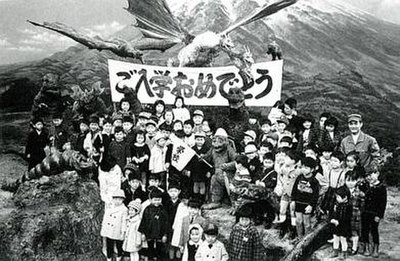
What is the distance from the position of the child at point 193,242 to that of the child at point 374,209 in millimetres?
1248

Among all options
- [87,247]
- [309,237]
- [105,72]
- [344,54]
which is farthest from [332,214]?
[105,72]

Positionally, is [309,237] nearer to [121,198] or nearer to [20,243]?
[121,198]

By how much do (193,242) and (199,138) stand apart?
47.3 inches

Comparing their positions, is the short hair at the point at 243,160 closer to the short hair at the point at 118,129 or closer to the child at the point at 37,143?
the short hair at the point at 118,129

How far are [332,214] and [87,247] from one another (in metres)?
2.32

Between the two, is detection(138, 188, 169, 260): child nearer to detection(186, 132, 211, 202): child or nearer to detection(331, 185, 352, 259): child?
detection(186, 132, 211, 202): child

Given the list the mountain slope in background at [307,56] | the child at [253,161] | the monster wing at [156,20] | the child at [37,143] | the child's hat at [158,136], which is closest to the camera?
the child at [253,161]

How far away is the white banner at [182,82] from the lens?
5.67 metres

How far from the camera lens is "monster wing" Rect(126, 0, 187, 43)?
680 cm

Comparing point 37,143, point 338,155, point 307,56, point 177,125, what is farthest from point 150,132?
point 307,56

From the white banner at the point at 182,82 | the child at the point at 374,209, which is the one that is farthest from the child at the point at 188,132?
the child at the point at 374,209

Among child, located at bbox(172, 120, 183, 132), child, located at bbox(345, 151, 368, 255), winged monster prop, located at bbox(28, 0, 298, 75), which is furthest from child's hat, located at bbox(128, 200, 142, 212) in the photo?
winged monster prop, located at bbox(28, 0, 298, 75)

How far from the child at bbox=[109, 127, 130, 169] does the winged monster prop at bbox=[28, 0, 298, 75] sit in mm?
1921

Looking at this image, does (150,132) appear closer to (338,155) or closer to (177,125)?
(177,125)
